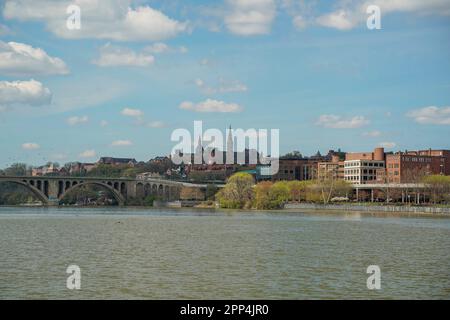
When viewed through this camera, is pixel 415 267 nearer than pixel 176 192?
Yes

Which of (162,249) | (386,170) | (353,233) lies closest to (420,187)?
(386,170)

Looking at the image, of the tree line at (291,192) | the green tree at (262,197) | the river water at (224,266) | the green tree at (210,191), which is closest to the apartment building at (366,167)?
the tree line at (291,192)

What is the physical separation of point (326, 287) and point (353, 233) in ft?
99.8

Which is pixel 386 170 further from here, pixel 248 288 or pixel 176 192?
pixel 248 288

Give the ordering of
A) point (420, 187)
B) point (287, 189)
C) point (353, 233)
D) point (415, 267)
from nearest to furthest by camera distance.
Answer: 1. point (415, 267)
2. point (353, 233)
3. point (420, 187)
4. point (287, 189)

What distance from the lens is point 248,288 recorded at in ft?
88.9

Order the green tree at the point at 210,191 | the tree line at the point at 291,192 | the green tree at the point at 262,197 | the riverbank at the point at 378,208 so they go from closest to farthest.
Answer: the riverbank at the point at 378,208
the tree line at the point at 291,192
the green tree at the point at 262,197
the green tree at the point at 210,191

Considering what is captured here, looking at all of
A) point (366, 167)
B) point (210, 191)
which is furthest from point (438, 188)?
point (210, 191)

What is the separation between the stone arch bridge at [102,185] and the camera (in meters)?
157

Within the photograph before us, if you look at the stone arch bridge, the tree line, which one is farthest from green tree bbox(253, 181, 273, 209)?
the stone arch bridge

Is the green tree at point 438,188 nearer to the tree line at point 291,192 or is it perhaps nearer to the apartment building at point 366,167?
the tree line at point 291,192

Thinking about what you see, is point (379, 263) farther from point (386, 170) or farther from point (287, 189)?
point (386, 170)

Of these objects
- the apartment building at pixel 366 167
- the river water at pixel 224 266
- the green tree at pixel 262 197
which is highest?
the apartment building at pixel 366 167

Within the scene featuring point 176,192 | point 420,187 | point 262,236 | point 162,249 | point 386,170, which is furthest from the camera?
point 176,192
